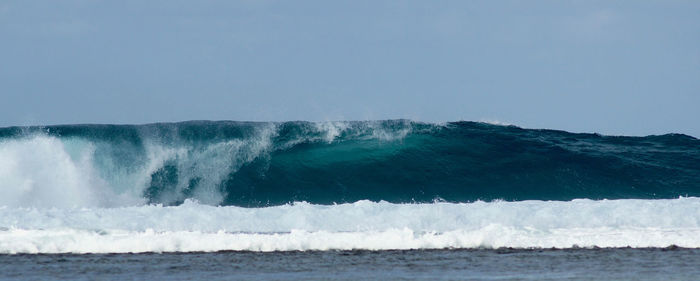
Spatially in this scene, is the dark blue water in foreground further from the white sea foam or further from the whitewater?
the whitewater

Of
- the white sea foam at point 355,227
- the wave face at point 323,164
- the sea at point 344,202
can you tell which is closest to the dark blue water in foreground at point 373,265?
the sea at point 344,202

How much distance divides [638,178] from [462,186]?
3.59 meters

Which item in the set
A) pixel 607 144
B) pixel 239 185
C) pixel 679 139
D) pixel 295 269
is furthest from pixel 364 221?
pixel 679 139

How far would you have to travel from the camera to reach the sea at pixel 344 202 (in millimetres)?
8562

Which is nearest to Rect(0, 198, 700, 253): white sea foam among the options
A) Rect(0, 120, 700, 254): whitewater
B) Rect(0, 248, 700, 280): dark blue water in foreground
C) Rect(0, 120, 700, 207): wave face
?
Rect(0, 120, 700, 254): whitewater

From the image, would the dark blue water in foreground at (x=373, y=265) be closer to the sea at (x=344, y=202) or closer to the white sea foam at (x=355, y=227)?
the sea at (x=344, y=202)

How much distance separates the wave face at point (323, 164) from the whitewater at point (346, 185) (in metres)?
0.04

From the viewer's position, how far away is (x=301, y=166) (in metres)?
18.5

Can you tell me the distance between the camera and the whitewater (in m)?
10.5

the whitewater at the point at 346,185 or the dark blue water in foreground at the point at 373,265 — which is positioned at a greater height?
the whitewater at the point at 346,185

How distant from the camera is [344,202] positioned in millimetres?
16906

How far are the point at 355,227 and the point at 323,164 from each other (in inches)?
287

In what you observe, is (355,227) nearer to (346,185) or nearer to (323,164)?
(346,185)

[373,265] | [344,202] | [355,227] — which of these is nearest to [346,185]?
[344,202]
